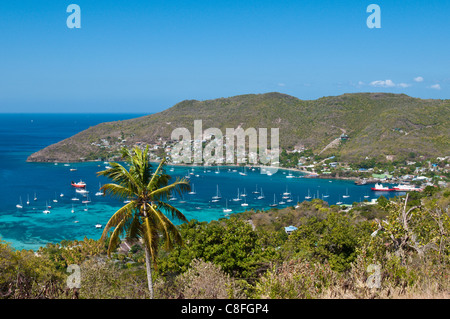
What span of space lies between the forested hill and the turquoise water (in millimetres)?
14905

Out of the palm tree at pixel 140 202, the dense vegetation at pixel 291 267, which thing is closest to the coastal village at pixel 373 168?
the dense vegetation at pixel 291 267

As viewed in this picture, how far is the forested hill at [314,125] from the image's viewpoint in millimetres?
85312

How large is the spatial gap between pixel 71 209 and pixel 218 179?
29.1 meters

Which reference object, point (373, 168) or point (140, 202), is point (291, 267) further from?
point (373, 168)

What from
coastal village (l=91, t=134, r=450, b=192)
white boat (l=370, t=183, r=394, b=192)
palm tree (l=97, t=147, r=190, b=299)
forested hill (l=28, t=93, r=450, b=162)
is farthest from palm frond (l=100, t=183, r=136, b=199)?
forested hill (l=28, t=93, r=450, b=162)

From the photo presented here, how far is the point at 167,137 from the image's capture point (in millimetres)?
105938

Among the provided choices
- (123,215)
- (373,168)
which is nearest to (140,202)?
(123,215)

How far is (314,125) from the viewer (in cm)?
10488

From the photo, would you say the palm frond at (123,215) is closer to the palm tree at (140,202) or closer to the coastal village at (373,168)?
the palm tree at (140,202)
